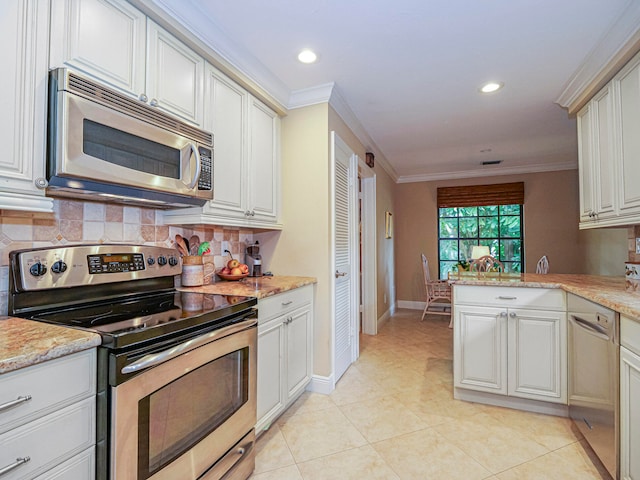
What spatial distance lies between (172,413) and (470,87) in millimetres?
2920

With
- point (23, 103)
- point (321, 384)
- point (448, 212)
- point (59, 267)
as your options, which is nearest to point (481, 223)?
point (448, 212)

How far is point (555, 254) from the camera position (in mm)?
5078

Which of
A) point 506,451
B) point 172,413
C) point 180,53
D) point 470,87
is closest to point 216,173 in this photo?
point 180,53

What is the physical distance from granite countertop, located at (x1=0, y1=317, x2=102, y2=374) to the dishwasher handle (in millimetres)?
2166

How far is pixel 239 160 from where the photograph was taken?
7.11 ft

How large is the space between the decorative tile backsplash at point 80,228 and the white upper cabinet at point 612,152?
2786 mm

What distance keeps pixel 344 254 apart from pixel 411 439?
4.81ft

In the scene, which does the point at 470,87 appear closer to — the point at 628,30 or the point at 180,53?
the point at 628,30

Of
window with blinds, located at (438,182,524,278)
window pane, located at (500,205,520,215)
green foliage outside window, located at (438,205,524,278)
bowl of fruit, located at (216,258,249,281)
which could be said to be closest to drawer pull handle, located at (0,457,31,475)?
bowl of fruit, located at (216,258,249,281)

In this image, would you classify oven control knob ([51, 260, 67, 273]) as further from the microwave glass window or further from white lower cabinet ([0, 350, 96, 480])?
white lower cabinet ([0, 350, 96, 480])

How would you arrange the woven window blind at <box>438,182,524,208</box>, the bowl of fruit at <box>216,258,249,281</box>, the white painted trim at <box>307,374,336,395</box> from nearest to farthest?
the bowl of fruit at <box>216,258,249,281</box> → the white painted trim at <box>307,374,336,395</box> → the woven window blind at <box>438,182,524,208</box>

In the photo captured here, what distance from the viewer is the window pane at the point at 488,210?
5447 mm

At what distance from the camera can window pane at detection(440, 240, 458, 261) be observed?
5672mm

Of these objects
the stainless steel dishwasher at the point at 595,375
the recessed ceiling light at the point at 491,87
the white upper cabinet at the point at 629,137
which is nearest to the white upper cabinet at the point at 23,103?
the stainless steel dishwasher at the point at 595,375
